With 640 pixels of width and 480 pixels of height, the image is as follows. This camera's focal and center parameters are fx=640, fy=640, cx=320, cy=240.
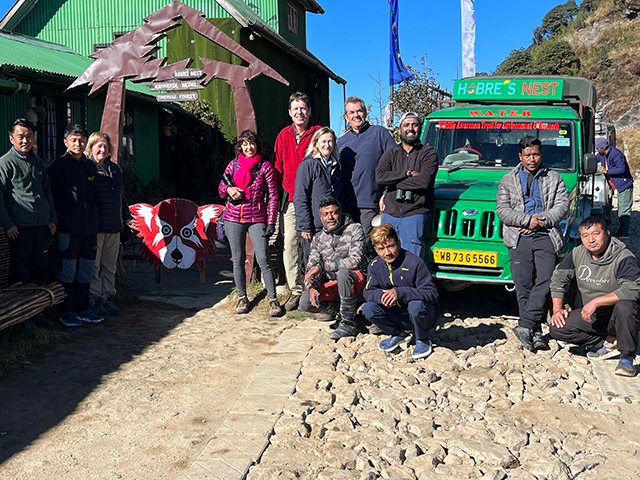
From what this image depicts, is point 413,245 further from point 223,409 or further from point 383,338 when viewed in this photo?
point 223,409

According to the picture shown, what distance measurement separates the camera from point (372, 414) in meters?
4.34

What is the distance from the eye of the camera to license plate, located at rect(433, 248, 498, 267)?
6.47 metres

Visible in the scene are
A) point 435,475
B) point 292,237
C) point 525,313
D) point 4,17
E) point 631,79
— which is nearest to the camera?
point 435,475

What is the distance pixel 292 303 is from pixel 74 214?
2502mm

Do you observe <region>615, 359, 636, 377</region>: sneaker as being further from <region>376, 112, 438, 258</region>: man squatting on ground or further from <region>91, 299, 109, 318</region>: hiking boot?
<region>91, 299, 109, 318</region>: hiking boot

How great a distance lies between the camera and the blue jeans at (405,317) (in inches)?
214

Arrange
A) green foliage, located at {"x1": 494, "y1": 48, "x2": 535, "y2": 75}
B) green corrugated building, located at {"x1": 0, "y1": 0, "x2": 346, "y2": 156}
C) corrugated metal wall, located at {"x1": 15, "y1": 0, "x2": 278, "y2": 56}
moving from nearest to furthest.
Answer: green corrugated building, located at {"x1": 0, "y1": 0, "x2": 346, "y2": 156} → corrugated metal wall, located at {"x1": 15, "y1": 0, "x2": 278, "y2": 56} → green foliage, located at {"x1": 494, "y1": 48, "x2": 535, "y2": 75}

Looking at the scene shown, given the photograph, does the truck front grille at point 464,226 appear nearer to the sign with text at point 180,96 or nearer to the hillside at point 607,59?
the sign with text at point 180,96

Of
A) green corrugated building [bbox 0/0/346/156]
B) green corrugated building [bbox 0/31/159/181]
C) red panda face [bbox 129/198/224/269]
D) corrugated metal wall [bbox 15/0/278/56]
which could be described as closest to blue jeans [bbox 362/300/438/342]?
red panda face [bbox 129/198/224/269]

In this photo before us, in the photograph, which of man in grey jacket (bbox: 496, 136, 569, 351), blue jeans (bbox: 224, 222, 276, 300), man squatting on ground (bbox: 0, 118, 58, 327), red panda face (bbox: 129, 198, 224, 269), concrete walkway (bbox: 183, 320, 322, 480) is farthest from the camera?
red panda face (bbox: 129, 198, 224, 269)

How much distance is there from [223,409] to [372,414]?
Answer: 1.08 metres

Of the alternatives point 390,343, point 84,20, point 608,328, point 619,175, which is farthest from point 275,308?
point 84,20

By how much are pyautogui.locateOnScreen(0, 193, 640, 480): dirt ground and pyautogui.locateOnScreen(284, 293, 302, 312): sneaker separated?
9.1 inches

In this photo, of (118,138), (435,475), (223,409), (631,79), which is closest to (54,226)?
(118,138)
